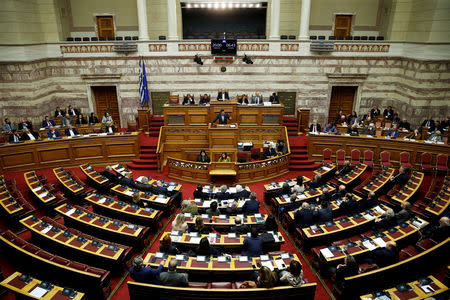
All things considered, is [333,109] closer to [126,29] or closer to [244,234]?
[244,234]

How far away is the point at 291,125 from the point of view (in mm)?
15000

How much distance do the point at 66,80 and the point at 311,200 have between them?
14.0 metres

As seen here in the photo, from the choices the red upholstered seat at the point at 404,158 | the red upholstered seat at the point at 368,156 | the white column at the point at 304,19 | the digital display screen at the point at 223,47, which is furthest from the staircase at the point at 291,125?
the red upholstered seat at the point at 404,158

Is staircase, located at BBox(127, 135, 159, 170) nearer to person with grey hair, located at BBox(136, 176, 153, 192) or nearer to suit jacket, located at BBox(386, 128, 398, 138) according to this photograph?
person with grey hair, located at BBox(136, 176, 153, 192)

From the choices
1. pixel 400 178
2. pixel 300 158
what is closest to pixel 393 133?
pixel 400 178

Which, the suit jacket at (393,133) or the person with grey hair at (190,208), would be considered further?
the suit jacket at (393,133)

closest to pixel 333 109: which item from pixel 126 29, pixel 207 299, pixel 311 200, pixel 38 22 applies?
pixel 311 200

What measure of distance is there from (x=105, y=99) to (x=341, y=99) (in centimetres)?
1321

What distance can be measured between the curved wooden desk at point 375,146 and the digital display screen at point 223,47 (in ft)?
19.9

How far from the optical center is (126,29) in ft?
56.9

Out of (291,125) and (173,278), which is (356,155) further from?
(173,278)

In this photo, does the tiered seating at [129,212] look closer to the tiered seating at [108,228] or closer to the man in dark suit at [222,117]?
the tiered seating at [108,228]

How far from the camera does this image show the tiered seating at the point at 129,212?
786 cm

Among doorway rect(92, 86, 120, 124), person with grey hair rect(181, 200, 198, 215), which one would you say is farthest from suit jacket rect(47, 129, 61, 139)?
person with grey hair rect(181, 200, 198, 215)
